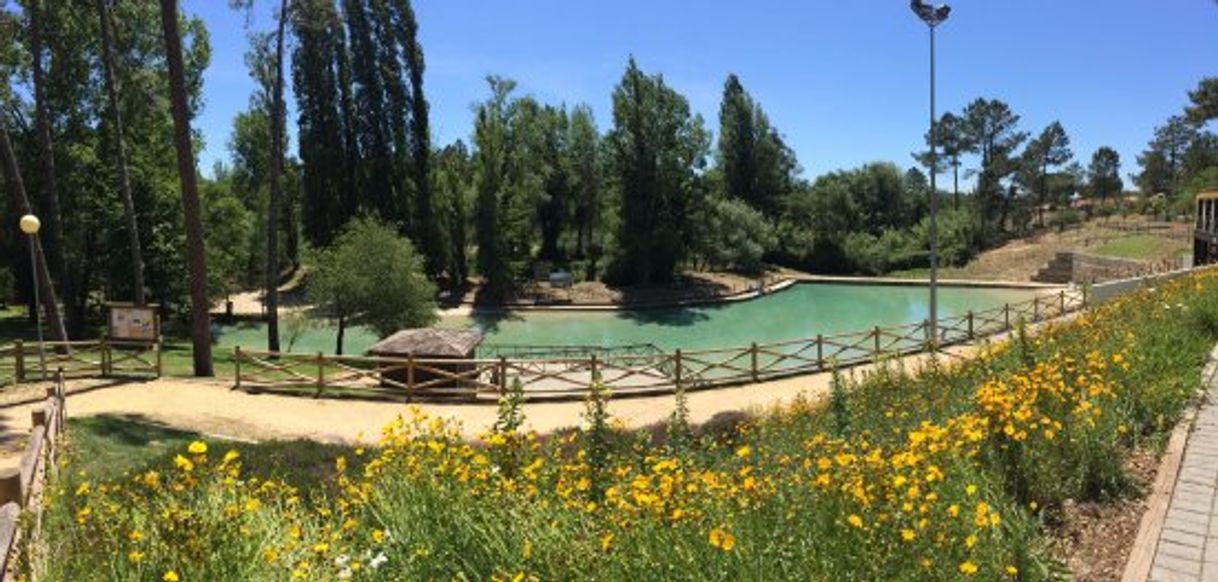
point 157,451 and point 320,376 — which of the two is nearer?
point 157,451

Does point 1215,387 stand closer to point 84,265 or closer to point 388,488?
point 388,488

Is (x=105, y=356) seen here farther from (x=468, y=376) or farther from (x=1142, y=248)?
(x=1142, y=248)

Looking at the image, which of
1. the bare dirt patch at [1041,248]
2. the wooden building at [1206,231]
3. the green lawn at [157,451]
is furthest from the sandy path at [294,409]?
the bare dirt patch at [1041,248]

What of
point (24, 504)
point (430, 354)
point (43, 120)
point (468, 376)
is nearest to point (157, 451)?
point (24, 504)

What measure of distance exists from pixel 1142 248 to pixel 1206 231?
60.2 feet

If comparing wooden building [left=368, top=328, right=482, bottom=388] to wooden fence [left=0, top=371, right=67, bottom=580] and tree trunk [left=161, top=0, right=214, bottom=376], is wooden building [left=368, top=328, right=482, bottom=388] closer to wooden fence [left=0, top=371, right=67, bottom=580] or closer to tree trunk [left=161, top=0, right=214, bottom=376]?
tree trunk [left=161, top=0, right=214, bottom=376]

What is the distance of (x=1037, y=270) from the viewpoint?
55.8 meters

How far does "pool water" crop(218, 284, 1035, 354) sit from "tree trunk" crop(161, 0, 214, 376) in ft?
30.7

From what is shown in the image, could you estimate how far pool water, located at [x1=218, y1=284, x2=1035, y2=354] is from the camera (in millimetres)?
34469

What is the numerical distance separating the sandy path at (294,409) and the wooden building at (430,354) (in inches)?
41.3

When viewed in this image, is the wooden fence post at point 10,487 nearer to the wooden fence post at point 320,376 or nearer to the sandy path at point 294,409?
the sandy path at point 294,409

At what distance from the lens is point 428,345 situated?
1941cm

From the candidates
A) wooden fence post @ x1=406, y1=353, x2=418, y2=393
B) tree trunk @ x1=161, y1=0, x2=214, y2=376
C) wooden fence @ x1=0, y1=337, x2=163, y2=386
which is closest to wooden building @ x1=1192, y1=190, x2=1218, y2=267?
wooden fence post @ x1=406, y1=353, x2=418, y2=393

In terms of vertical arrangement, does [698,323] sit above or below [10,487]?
below
